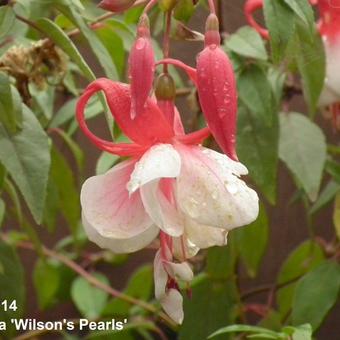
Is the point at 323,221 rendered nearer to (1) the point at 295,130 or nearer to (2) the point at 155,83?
(1) the point at 295,130

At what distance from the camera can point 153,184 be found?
1.56 ft

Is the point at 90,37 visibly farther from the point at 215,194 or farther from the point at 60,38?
the point at 215,194

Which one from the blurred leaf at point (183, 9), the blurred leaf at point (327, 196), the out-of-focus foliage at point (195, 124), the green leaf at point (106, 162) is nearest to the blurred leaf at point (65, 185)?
the out-of-focus foliage at point (195, 124)

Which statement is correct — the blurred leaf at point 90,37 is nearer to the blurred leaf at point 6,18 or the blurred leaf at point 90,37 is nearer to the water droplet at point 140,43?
the blurred leaf at point 6,18

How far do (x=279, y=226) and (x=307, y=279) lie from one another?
0.52 m

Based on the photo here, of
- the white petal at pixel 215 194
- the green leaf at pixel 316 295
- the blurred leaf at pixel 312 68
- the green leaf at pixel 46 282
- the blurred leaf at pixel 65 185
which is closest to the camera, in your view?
the white petal at pixel 215 194

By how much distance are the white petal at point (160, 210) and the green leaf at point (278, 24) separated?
0.14m

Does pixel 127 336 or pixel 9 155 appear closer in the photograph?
pixel 9 155

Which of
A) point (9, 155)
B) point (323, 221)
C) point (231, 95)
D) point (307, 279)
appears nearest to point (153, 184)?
point (231, 95)

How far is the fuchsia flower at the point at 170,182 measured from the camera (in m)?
0.47

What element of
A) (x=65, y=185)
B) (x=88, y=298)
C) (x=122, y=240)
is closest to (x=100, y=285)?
(x=88, y=298)

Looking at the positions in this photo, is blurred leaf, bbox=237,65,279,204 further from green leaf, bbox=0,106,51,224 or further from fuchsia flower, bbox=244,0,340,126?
green leaf, bbox=0,106,51,224

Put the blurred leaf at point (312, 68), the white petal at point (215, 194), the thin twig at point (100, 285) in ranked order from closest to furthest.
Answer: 1. the white petal at point (215, 194)
2. the blurred leaf at point (312, 68)
3. the thin twig at point (100, 285)

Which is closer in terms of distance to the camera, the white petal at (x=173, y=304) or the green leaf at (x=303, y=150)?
the white petal at (x=173, y=304)
